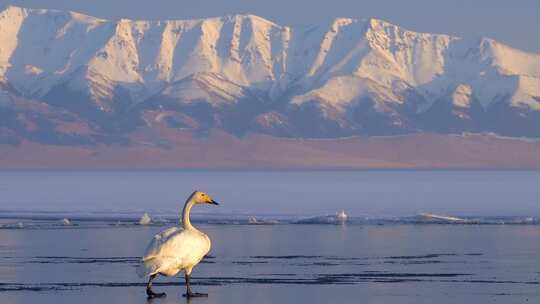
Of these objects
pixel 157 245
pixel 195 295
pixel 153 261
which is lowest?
pixel 195 295

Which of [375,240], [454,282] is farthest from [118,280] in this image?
[375,240]

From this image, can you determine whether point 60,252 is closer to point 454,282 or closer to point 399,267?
point 399,267

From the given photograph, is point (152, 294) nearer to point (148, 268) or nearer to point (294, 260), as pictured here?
point (148, 268)

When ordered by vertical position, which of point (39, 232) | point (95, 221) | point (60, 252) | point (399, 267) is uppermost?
point (95, 221)

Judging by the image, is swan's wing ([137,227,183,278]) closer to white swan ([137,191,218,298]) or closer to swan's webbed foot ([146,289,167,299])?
white swan ([137,191,218,298])

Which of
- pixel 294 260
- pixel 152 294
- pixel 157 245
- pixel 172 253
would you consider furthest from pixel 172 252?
pixel 294 260

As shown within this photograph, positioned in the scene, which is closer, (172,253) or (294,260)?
(172,253)

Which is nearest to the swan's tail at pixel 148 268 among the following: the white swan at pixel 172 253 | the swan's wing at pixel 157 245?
the white swan at pixel 172 253

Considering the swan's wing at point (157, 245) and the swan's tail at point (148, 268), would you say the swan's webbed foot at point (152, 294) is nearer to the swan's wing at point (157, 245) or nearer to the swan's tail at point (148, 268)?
the swan's tail at point (148, 268)

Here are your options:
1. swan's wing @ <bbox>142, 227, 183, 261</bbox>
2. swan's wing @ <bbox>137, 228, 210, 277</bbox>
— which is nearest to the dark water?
swan's wing @ <bbox>137, 228, 210, 277</bbox>

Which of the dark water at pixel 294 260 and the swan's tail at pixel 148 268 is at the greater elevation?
the dark water at pixel 294 260

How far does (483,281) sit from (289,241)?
13142mm

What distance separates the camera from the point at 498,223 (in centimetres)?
5250

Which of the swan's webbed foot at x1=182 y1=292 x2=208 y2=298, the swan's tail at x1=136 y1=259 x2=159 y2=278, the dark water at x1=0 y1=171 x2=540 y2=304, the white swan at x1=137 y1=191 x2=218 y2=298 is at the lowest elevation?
the swan's webbed foot at x1=182 y1=292 x2=208 y2=298
